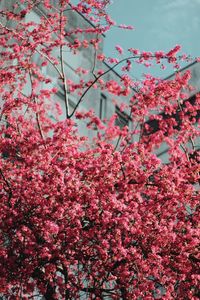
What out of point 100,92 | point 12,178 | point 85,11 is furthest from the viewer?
point 100,92

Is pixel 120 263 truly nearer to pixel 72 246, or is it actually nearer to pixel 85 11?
pixel 72 246

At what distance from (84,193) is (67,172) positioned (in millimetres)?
1586

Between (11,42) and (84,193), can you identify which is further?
(11,42)

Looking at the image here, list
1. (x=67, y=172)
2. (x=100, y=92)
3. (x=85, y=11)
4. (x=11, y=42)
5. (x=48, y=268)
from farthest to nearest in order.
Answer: (x=100, y=92) < (x=11, y=42) < (x=85, y=11) < (x=67, y=172) < (x=48, y=268)

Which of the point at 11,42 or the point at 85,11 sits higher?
the point at 11,42

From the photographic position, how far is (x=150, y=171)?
13.1m

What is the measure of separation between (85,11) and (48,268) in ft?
30.4

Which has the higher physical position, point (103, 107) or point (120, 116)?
point (120, 116)

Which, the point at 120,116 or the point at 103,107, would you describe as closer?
the point at 103,107

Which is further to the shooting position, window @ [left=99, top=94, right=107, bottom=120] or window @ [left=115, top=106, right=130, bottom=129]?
window @ [left=115, top=106, right=130, bottom=129]

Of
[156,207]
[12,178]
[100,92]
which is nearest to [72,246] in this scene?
[156,207]

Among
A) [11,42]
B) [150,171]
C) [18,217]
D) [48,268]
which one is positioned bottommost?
[48,268]

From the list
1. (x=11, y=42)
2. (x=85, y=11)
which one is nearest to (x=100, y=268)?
(x=85, y=11)

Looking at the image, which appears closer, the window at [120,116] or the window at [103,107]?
the window at [103,107]
